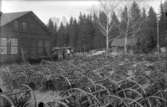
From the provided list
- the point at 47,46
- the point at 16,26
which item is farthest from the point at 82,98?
the point at 47,46

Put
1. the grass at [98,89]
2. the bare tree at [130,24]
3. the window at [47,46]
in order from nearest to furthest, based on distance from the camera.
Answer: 1. the grass at [98,89]
2. the window at [47,46]
3. the bare tree at [130,24]

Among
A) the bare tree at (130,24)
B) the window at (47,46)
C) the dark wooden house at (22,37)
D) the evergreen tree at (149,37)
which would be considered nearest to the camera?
the dark wooden house at (22,37)

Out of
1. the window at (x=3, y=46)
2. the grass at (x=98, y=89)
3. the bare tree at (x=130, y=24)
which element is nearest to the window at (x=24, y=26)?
the window at (x=3, y=46)

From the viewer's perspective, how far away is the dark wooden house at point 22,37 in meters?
19.0

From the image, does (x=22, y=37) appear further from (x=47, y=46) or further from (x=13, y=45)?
(x=47, y=46)

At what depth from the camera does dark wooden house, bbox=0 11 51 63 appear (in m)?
19.0

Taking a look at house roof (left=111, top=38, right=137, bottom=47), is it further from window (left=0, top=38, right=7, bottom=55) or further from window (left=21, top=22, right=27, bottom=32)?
window (left=0, top=38, right=7, bottom=55)

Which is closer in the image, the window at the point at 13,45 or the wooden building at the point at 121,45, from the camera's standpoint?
the window at the point at 13,45

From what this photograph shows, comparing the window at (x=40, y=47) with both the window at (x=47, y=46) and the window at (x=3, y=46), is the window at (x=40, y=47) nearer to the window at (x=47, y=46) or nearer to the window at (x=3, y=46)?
the window at (x=47, y=46)

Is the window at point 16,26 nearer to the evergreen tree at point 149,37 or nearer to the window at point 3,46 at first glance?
the window at point 3,46

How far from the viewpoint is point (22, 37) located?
2061 centimetres

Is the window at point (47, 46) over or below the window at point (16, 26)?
below

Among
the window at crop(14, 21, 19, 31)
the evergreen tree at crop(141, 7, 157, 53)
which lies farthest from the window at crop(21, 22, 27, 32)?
the evergreen tree at crop(141, 7, 157, 53)

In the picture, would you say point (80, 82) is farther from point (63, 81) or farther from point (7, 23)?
point (7, 23)
